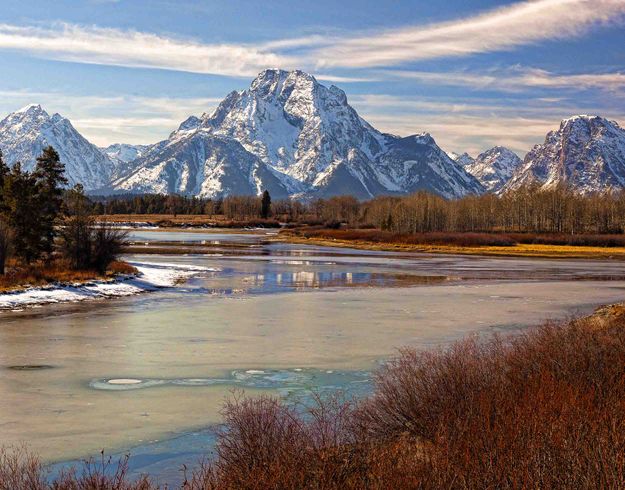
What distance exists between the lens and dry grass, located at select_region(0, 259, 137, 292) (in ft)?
125

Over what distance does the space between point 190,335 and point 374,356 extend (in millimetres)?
7385

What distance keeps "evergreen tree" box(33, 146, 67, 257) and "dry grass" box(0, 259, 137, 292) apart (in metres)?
2.38

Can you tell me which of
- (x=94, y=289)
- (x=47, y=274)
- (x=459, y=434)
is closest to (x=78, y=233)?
(x=47, y=274)

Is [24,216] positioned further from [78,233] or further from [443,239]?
[443,239]

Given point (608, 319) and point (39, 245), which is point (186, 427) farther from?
point (39, 245)

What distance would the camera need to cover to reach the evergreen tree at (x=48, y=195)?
49.8 m

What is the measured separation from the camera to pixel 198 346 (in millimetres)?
21844

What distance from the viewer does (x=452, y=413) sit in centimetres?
1073

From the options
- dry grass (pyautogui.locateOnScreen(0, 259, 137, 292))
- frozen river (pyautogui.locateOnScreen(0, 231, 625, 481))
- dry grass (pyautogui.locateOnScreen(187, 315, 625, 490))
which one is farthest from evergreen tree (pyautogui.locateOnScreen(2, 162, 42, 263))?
dry grass (pyautogui.locateOnScreen(187, 315, 625, 490))

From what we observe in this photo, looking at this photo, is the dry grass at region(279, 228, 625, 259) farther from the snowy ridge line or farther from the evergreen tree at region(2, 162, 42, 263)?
the evergreen tree at region(2, 162, 42, 263)

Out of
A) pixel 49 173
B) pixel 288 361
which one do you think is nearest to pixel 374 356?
pixel 288 361

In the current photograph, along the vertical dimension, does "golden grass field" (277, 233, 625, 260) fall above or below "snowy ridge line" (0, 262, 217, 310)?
above

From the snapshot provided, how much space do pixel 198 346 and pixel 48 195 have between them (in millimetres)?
35551

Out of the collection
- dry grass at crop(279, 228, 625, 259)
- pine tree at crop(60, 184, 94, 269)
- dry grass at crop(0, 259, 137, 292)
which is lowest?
dry grass at crop(0, 259, 137, 292)
